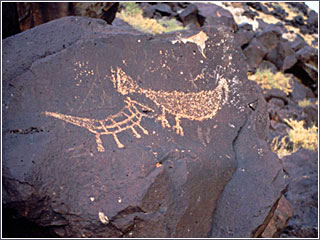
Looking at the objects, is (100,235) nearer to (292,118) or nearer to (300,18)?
(292,118)

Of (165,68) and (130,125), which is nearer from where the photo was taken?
(130,125)

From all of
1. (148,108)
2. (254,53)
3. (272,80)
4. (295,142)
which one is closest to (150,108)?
(148,108)

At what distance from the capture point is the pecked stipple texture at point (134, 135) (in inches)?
71.4

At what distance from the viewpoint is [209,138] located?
2.18m

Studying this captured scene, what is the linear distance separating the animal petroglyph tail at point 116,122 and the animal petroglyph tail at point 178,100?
8cm

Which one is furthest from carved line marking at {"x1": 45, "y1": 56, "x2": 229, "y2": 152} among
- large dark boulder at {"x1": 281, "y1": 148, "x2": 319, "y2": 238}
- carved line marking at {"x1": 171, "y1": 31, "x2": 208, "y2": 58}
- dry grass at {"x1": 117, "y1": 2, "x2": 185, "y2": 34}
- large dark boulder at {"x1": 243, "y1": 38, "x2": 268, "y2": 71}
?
large dark boulder at {"x1": 243, "y1": 38, "x2": 268, "y2": 71}

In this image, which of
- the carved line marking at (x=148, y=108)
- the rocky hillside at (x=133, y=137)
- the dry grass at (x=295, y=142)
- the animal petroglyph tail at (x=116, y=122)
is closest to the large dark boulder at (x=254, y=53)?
the dry grass at (x=295, y=142)

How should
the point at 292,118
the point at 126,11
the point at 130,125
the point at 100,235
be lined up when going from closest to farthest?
the point at 100,235
the point at 130,125
the point at 292,118
the point at 126,11

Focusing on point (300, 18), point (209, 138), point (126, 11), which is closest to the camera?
point (209, 138)

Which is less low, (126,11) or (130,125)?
(130,125)

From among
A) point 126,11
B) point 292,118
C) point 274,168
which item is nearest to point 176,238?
point 274,168

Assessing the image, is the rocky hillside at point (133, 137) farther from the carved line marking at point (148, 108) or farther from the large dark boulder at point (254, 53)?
the large dark boulder at point (254, 53)

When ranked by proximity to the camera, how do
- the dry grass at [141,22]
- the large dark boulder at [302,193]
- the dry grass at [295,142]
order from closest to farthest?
the large dark boulder at [302,193] < the dry grass at [295,142] < the dry grass at [141,22]

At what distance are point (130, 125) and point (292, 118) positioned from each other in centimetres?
591
